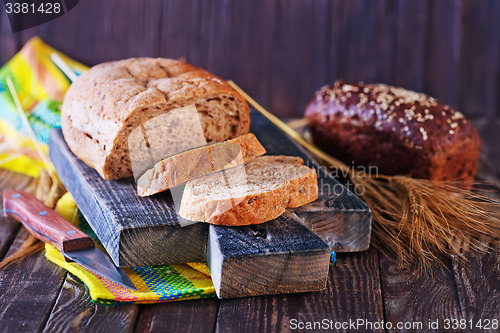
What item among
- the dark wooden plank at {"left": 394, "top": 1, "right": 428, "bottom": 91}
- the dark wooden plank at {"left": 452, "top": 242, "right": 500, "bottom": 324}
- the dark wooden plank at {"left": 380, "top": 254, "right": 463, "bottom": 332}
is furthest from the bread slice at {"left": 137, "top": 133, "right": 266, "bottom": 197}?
the dark wooden plank at {"left": 394, "top": 1, "right": 428, "bottom": 91}

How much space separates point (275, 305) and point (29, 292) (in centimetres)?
81

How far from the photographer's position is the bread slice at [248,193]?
202 centimetres

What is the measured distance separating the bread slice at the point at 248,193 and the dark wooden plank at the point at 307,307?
11.1 inches

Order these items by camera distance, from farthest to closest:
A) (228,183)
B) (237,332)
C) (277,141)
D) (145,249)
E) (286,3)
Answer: (286,3)
(277,141)
(228,183)
(145,249)
(237,332)

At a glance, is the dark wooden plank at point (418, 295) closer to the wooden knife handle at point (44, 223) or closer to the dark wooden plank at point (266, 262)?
the dark wooden plank at point (266, 262)

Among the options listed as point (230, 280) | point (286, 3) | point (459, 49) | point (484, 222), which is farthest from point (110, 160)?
point (459, 49)

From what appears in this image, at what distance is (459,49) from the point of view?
4090 mm

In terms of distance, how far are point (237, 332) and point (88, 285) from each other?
0.52 metres

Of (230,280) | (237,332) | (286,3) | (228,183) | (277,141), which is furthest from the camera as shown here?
(286,3)

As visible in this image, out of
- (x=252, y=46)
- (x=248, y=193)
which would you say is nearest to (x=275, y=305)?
(x=248, y=193)

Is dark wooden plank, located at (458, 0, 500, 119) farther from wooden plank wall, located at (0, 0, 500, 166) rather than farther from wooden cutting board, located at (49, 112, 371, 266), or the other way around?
wooden cutting board, located at (49, 112, 371, 266)

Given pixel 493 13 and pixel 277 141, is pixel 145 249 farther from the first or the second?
pixel 493 13

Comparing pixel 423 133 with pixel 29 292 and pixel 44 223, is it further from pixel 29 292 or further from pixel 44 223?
pixel 29 292

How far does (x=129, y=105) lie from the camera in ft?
7.57
